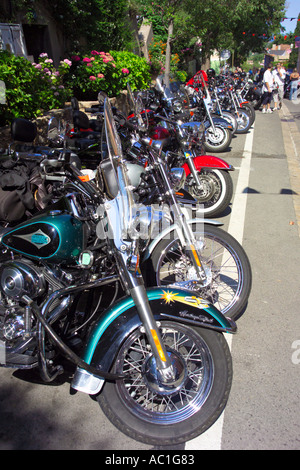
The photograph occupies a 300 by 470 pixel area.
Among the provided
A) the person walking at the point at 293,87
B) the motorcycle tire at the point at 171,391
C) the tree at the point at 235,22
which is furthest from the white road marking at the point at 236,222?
the person walking at the point at 293,87

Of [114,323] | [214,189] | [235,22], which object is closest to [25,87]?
[214,189]

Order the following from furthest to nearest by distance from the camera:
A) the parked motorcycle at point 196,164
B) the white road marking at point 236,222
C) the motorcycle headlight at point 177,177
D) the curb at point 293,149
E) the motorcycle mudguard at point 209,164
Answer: the curb at point 293,149
the motorcycle mudguard at point 209,164
the parked motorcycle at point 196,164
the motorcycle headlight at point 177,177
the white road marking at point 236,222

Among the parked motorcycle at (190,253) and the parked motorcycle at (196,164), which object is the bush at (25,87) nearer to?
the parked motorcycle at (196,164)

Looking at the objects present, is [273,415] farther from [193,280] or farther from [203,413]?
[193,280]

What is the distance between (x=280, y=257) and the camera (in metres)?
4.20

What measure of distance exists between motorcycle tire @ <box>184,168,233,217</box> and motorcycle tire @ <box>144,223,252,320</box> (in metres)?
1.88

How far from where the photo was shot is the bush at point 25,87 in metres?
5.22

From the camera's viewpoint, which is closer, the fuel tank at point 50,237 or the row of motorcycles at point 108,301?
the row of motorcycles at point 108,301

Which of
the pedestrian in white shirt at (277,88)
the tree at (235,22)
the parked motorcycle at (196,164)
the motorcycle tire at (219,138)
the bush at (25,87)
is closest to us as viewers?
the parked motorcycle at (196,164)

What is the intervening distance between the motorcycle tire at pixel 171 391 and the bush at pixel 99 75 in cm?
773

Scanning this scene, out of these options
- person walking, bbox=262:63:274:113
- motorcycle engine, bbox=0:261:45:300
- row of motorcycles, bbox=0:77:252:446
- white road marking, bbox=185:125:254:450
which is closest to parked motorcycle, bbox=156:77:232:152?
white road marking, bbox=185:125:254:450

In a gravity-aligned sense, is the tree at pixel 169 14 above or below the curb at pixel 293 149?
above

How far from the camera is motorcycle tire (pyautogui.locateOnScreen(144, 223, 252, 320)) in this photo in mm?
2875
